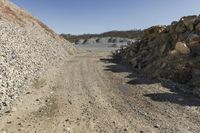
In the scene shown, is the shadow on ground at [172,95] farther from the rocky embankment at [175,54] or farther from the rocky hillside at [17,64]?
the rocky hillside at [17,64]

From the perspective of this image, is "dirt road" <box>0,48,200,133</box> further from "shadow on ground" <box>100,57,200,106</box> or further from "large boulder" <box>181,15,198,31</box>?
"large boulder" <box>181,15,198,31</box>

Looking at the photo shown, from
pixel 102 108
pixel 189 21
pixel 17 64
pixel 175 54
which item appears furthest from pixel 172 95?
pixel 189 21

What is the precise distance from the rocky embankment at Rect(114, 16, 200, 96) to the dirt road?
1997 mm

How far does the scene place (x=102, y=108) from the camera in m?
16.5

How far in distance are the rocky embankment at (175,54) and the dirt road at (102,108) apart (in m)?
2.00

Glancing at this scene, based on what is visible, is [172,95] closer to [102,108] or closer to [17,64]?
[102,108]

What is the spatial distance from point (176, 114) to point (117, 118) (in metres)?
2.99

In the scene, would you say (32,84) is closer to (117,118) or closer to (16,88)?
(16,88)

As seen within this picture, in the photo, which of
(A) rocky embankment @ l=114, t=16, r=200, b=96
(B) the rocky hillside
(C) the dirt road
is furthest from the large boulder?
(B) the rocky hillside

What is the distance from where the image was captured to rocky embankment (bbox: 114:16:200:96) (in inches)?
928

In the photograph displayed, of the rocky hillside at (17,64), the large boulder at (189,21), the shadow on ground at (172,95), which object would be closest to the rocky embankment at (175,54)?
the large boulder at (189,21)

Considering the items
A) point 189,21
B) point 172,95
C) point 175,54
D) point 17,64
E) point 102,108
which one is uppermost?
point 189,21

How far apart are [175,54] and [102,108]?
11.9 meters

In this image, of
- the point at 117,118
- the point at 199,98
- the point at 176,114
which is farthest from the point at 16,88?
the point at 199,98
